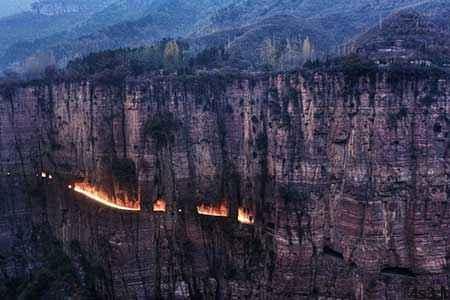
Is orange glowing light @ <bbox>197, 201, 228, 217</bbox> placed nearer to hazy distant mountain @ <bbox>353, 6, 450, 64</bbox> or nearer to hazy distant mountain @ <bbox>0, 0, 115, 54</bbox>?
hazy distant mountain @ <bbox>353, 6, 450, 64</bbox>

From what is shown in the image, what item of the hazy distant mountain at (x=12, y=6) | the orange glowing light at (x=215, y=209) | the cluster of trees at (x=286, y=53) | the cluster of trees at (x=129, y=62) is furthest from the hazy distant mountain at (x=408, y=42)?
the hazy distant mountain at (x=12, y=6)

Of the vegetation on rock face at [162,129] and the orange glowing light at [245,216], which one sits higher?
the vegetation on rock face at [162,129]

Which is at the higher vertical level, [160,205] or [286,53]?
[286,53]

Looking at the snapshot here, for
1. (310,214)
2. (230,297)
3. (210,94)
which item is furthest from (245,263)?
(210,94)

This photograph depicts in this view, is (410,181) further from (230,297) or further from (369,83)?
(230,297)

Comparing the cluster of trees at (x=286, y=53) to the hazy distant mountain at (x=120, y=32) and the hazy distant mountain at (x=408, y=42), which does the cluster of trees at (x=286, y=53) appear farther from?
the hazy distant mountain at (x=120, y=32)

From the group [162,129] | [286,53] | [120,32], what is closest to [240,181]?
[162,129]

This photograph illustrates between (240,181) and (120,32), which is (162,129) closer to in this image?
(240,181)
